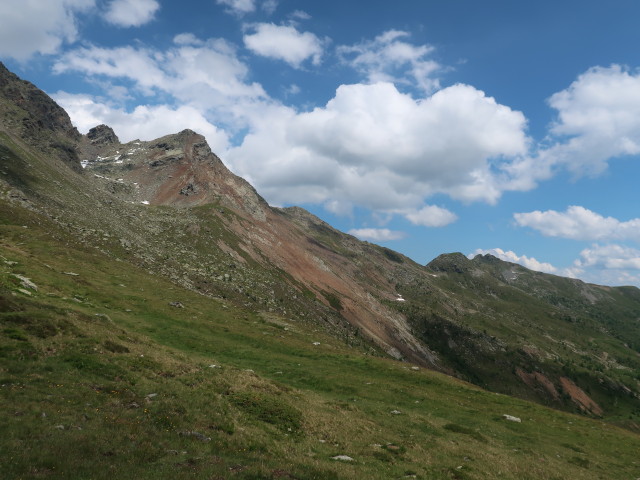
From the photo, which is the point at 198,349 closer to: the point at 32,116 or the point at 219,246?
the point at 219,246

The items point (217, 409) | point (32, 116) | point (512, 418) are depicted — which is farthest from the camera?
point (32, 116)

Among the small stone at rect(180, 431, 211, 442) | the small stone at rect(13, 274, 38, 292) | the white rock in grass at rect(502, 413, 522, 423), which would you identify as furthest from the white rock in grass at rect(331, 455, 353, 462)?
the small stone at rect(13, 274, 38, 292)

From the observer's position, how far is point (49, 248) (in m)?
61.3

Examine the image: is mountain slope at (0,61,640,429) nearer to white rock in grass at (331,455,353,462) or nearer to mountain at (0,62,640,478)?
mountain at (0,62,640,478)

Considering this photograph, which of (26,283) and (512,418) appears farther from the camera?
(26,283)

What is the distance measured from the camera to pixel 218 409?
2402 cm

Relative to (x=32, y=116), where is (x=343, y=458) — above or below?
below

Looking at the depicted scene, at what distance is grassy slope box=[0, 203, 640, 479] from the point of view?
16719mm

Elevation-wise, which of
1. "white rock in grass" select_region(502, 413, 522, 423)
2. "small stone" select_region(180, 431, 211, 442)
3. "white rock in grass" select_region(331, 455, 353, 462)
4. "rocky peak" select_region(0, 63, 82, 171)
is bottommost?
"white rock in grass" select_region(502, 413, 522, 423)

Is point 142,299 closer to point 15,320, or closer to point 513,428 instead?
point 15,320

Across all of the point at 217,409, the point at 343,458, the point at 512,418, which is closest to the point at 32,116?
the point at 217,409

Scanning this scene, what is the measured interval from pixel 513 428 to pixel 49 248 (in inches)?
2745

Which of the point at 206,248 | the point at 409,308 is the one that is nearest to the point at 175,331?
the point at 206,248

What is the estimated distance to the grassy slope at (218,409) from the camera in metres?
16.7
